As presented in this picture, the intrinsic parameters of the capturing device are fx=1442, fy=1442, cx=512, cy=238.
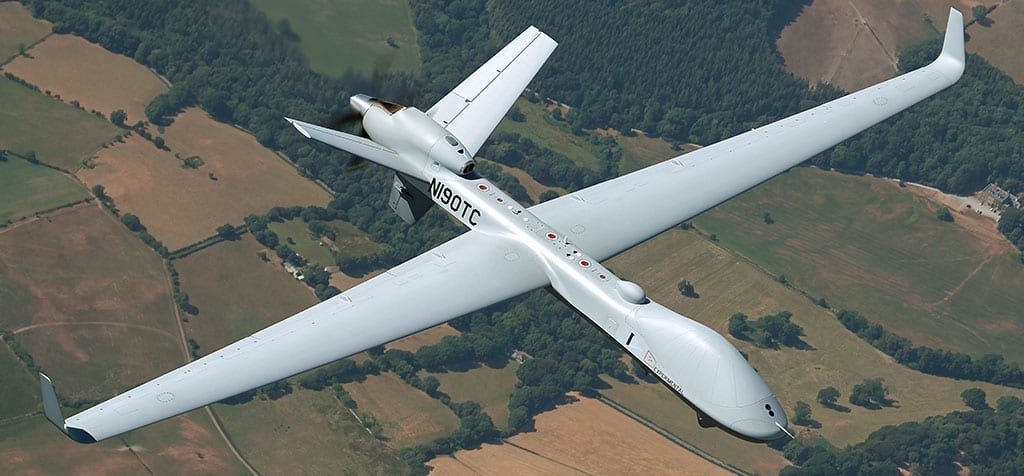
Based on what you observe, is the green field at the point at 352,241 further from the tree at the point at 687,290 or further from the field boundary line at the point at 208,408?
the tree at the point at 687,290

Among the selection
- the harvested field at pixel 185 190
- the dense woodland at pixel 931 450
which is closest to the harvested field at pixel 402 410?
the harvested field at pixel 185 190

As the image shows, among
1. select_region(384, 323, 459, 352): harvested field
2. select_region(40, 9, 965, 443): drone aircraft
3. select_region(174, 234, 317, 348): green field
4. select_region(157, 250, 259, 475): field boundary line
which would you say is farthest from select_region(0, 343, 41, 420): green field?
select_region(40, 9, 965, 443): drone aircraft

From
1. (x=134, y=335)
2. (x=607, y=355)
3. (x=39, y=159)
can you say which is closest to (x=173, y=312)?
(x=134, y=335)

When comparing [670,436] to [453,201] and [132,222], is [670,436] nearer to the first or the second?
[453,201]

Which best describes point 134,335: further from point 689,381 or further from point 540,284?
point 689,381

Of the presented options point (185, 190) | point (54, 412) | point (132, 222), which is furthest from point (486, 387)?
point (54, 412)
